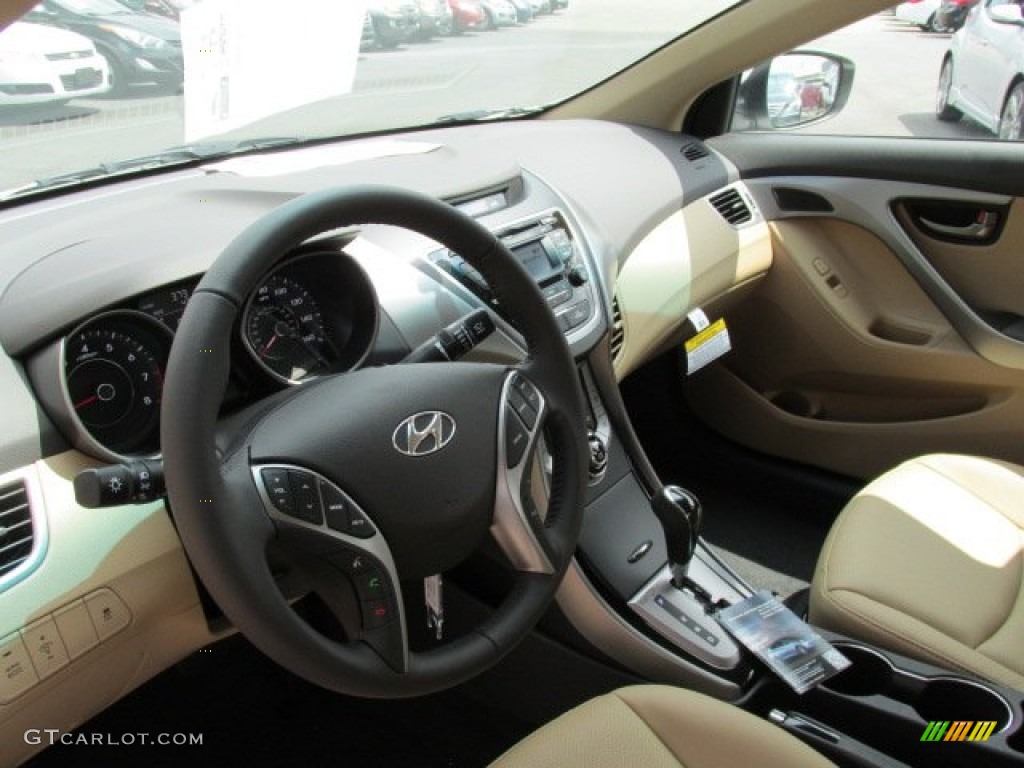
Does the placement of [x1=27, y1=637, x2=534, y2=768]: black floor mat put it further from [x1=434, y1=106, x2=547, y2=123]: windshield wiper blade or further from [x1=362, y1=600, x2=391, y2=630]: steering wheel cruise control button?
[x1=434, y1=106, x2=547, y2=123]: windshield wiper blade

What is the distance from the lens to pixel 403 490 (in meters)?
1.17

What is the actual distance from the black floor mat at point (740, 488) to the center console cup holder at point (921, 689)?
0.82 meters

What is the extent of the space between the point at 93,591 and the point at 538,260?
964mm

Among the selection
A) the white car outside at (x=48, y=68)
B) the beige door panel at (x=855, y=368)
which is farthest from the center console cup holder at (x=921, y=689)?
the white car outside at (x=48, y=68)

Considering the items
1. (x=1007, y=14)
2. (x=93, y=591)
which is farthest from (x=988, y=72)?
(x=93, y=591)

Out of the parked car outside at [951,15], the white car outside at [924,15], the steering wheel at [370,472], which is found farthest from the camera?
the parked car outside at [951,15]

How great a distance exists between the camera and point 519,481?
128 centimetres

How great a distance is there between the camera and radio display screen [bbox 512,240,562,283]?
73.7 inches

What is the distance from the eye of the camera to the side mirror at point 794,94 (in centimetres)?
270

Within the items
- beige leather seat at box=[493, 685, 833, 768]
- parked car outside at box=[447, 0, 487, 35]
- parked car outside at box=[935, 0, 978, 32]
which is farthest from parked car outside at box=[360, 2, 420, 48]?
parked car outside at box=[935, 0, 978, 32]

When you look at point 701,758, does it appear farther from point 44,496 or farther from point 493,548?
point 44,496

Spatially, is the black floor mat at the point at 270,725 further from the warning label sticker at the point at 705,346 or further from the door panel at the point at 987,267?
the door panel at the point at 987,267

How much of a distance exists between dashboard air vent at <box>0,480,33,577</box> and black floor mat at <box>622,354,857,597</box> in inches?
67.2

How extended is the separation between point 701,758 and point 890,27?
2200 mm
